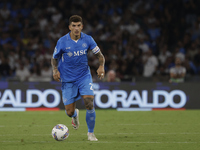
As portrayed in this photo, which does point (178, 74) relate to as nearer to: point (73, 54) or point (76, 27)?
point (73, 54)

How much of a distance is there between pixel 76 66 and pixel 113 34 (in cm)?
1086

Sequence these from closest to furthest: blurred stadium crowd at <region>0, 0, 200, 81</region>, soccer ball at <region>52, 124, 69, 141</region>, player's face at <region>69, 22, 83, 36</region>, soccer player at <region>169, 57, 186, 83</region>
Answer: soccer ball at <region>52, 124, 69, 141</region> → player's face at <region>69, 22, 83, 36</region> → soccer player at <region>169, 57, 186, 83</region> → blurred stadium crowd at <region>0, 0, 200, 81</region>

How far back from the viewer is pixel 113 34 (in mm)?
18406

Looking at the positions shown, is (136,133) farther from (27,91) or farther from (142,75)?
(142,75)

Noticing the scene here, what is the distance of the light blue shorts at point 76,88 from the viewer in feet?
25.1

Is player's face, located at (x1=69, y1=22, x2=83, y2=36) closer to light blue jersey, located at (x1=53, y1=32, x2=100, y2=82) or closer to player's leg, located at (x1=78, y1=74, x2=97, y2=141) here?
light blue jersey, located at (x1=53, y1=32, x2=100, y2=82)

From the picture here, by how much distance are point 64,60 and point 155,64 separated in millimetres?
9549

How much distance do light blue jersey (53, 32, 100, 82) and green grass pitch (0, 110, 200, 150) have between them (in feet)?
4.02

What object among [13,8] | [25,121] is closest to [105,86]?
[25,121]

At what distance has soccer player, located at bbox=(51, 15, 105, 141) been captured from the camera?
7.48 meters

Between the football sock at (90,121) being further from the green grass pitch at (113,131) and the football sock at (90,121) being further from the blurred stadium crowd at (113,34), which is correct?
the blurred stadium crowd at (113,34)

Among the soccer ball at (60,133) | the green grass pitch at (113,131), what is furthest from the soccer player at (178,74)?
the soccer ball at (60,133)

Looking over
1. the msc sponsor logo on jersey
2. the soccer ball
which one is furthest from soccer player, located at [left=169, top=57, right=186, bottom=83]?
the soccer ball

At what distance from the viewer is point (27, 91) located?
13.7m
